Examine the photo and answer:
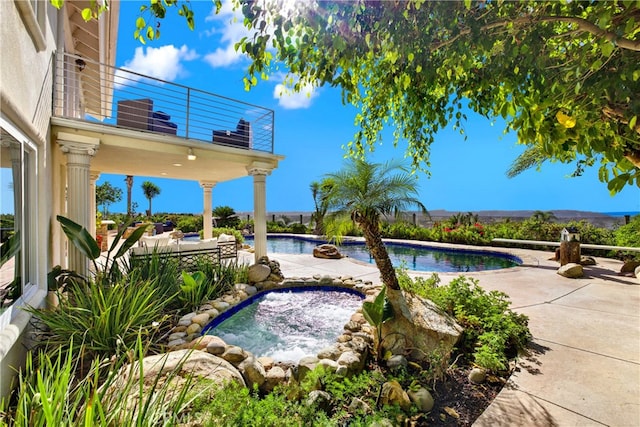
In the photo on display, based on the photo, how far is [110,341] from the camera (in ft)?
12.3

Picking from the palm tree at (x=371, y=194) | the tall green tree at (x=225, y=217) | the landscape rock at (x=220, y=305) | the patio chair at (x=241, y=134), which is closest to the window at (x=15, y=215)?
the landscape rock at (x=220, y=305)

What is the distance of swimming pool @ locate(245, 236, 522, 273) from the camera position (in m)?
11.7

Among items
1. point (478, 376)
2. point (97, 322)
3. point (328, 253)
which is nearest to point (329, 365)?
point (478, 376)

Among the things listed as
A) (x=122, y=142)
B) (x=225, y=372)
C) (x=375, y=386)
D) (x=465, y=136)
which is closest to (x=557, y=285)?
(x=465, y=136)

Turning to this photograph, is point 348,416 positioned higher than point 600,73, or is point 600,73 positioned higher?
point 600,73

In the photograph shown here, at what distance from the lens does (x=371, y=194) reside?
16.8 ft

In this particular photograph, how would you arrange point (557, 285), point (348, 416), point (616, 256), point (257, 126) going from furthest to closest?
1. point (616, 256)
2. point (257, 126)
3. point (557, 285)
4. point (348, 416)

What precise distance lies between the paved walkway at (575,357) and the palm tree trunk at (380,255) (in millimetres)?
1870

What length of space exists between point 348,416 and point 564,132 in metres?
3.02

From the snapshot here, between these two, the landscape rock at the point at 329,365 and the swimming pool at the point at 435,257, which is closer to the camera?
the landscape rock at the point at 329,365

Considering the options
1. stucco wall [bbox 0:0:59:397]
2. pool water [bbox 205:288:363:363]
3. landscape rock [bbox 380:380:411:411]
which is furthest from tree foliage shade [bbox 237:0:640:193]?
pool water [bbox 205:288:363:363]

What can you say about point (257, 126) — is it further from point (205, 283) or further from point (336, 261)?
point (336, 261)

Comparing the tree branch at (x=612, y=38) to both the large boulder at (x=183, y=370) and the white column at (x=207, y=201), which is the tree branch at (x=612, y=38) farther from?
the white column at (x=207, y=201)

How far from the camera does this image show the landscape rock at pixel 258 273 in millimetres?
7594
